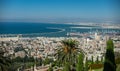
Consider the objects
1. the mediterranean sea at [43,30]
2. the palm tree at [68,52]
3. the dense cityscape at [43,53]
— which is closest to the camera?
the palm tree at [68,52]

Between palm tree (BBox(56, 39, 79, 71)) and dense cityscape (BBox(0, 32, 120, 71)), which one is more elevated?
palm tree (BBox(56, 39, 79, 71))

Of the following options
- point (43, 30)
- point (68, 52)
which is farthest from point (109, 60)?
point (43, 30)

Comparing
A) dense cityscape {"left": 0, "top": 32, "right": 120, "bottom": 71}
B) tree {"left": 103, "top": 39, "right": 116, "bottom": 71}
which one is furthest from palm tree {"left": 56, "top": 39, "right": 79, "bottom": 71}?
tree {"left": 103, "top": 39, "right": 116, "bottom": 71}

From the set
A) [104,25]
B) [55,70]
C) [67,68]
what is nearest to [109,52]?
[67,68]

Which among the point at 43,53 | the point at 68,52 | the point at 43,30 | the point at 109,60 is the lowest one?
the point at 43,30

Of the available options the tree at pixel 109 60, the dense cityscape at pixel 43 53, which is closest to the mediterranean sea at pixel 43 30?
the dense cityscape at pixel 43 53

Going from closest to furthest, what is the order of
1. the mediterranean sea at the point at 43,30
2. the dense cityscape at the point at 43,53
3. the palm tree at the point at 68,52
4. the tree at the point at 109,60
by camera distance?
the tree at the point at 109,60 → the palm tree at the point at 68,52 → the dense cityscape at the point at 43,53 → the mediterranean sea at the point at 43,30

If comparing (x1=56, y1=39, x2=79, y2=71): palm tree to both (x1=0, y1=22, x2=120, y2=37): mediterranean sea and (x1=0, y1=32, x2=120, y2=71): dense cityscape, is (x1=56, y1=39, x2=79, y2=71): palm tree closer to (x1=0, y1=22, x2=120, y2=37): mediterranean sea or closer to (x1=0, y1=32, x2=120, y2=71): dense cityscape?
(x1=0, y1=32, x2=120, y2=71): dense cityscape

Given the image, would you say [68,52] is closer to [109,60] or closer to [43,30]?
[109,60]

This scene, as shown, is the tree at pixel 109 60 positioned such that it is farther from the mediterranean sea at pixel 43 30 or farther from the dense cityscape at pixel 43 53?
the mediterranean sea at pixel 43 30

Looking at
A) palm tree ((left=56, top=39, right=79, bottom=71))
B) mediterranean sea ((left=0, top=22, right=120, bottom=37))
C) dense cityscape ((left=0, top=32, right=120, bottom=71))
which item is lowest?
mediterranean sea ((left=0, top=22, right=120, bottom=37))

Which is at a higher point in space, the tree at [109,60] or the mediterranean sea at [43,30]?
the tree at [109,60]
